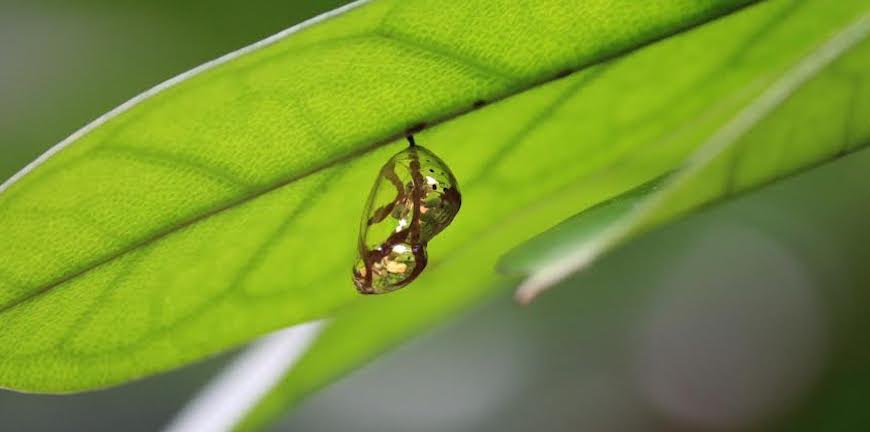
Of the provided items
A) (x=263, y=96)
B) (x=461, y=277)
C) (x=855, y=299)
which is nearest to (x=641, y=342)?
(x=855, y=299)

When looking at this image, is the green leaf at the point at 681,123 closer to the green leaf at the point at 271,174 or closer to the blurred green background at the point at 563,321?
the green leaf at the point at 271,174

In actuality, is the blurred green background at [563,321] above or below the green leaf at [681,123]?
above

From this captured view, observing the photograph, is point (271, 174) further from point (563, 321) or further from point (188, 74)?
point (563, 321)

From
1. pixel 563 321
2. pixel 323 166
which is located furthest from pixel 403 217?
pixel 563 321

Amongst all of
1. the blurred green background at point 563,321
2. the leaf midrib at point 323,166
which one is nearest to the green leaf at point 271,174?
the leaf midrib at point 323,166

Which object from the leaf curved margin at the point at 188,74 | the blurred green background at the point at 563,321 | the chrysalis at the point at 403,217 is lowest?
the chrysalis at the point at 403,217

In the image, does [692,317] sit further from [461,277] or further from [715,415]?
[461,277]
